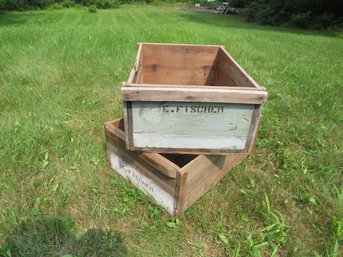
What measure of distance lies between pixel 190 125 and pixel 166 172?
345 millimetres

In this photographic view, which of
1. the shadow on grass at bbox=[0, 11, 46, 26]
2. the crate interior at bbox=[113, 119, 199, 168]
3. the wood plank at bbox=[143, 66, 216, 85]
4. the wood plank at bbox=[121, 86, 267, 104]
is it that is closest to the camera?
the wood plank at bbox=[121, 86, 267, 104]

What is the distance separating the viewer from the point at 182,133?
1601mm

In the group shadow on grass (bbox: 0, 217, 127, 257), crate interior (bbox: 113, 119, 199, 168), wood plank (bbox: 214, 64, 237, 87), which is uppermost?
wood plank (bbox: 214, 64, 237, 87)

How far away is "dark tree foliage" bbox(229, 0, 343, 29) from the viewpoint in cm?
1911

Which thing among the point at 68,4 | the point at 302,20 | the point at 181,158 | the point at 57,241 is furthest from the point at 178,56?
the point at 68,4

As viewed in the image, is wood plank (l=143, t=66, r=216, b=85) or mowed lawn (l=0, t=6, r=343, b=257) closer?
mowed lawn (l=0, t=6, r=343, b=257)

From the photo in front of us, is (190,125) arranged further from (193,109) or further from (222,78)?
(222,78)

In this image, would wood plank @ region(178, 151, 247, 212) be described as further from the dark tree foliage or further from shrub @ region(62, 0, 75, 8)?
shrub @ region(62, 0, 75, 8)

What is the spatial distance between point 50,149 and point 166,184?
136 cm

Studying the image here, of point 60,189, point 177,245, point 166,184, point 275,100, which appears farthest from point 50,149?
point 275,100

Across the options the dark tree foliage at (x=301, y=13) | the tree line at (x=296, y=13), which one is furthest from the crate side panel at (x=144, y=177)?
the dark tree foliage at (x=301, y=13)

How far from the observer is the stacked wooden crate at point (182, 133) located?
1437 mm

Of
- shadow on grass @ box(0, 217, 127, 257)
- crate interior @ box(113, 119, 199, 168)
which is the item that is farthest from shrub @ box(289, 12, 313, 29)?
shadow on grass @ box(0, 217, 127, 257)

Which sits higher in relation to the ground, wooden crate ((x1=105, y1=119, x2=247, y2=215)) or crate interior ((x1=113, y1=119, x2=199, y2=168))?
wooden crate ((x1=105, y1=119, x2=247, y2=215))
